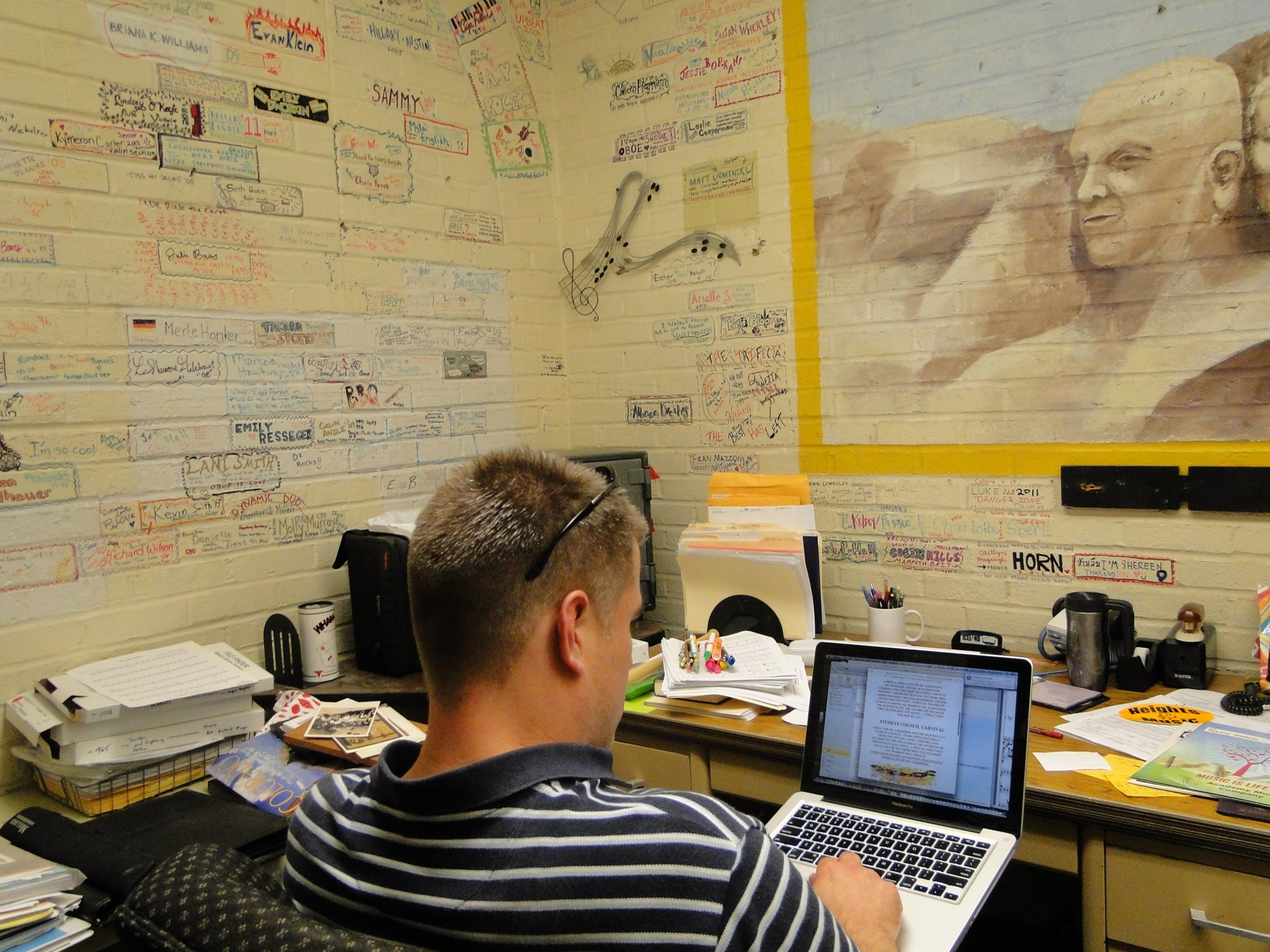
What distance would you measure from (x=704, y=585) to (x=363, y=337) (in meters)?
1.24

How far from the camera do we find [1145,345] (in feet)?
7.39

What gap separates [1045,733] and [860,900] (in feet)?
2.64

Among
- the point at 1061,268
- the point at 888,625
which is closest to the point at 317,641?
the point at 888,625

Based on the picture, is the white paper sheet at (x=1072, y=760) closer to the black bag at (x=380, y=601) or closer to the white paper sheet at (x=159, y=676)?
the black bag at (x=380, y=601)

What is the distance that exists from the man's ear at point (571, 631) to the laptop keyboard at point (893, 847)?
61 centimetres

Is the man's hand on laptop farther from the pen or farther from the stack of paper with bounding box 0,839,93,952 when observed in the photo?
the stack of paper with bounding box 0,839,93,952

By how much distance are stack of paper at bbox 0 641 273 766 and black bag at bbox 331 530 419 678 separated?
1.34ft

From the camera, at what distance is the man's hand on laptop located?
1.09 m

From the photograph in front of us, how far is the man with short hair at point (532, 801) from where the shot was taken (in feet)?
2.70

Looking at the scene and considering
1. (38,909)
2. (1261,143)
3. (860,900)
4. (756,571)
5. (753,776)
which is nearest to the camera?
(860,900)

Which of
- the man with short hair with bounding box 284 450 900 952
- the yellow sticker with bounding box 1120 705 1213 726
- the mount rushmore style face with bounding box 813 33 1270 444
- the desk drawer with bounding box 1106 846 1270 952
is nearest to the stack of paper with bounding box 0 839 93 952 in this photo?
the man with short hair with bounding box 284 450 900 952

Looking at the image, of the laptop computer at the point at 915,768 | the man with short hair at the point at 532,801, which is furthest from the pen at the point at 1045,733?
the man with short hair at the point at 532,801

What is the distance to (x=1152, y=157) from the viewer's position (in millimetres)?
2221

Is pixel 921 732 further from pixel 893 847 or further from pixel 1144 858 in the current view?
pixel 1144 858
